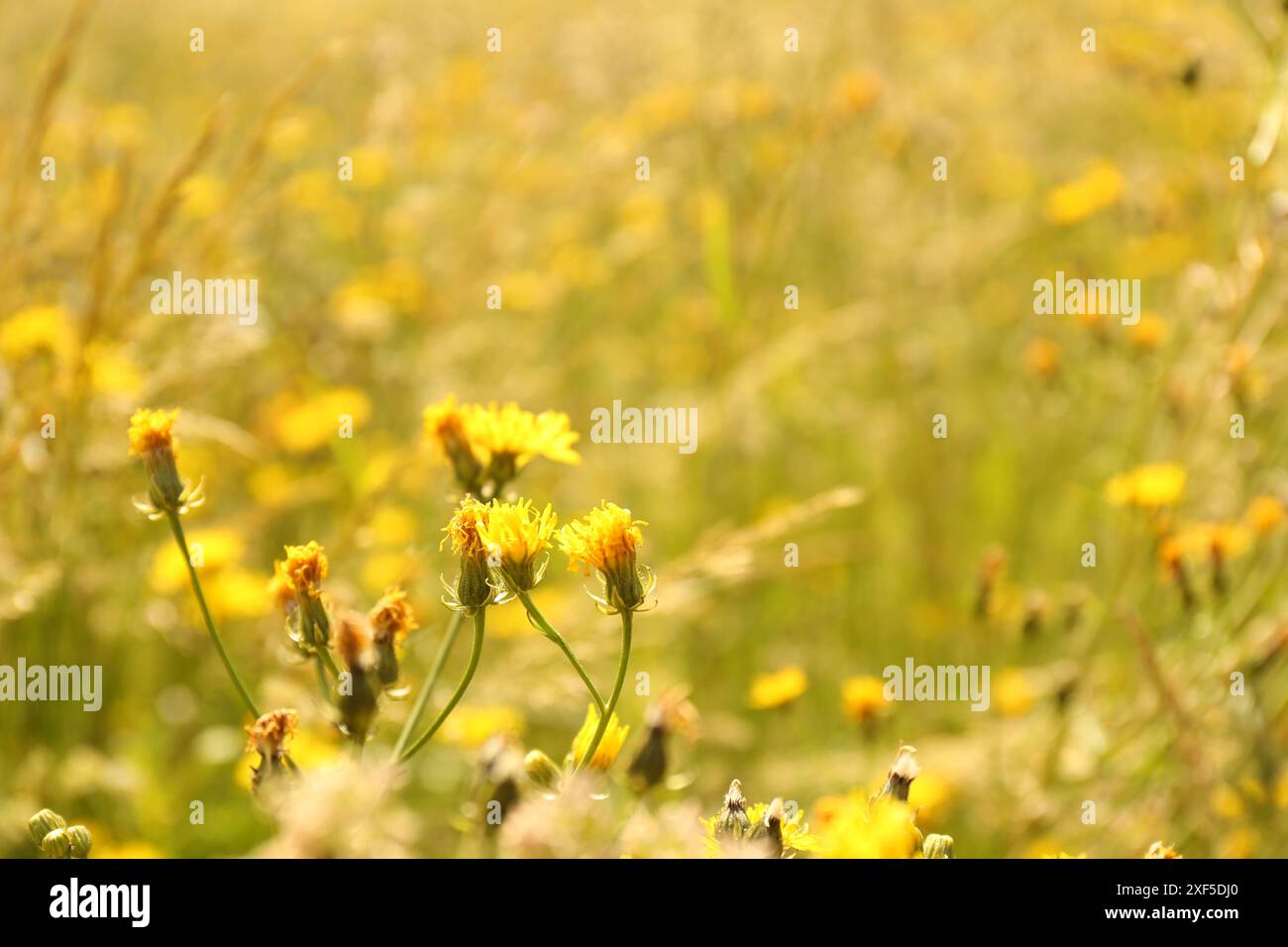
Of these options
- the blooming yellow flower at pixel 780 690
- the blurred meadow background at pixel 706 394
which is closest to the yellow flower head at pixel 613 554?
the blurred meadow background at pixel 706 394

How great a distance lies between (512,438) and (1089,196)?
310 centimetres

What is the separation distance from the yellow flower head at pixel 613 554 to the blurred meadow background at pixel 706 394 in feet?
0.86

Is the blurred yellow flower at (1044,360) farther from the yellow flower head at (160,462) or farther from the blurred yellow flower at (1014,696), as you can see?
the yellow flower head at (160,462)

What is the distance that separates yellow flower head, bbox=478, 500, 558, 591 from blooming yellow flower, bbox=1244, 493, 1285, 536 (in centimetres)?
182

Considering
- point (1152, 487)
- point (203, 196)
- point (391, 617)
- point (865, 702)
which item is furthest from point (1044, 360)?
point (203, 196)

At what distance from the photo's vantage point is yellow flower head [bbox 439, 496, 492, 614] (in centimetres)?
138

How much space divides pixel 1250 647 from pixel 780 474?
1897 millimetres

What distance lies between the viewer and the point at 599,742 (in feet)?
4.39

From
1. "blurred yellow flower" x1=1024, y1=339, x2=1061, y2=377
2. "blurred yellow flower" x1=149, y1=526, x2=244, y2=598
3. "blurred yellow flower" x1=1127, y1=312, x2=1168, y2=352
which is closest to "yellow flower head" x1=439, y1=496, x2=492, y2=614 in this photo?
"blurred yellow flower" x1=149, y1=526, x2=244, y2=598

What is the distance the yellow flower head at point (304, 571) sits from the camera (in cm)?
143

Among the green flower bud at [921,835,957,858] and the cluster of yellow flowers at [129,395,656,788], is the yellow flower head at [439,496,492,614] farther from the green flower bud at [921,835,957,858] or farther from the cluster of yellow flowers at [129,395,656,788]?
the green flower bud at [921,835,957,858]

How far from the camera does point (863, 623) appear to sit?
357 centimetres

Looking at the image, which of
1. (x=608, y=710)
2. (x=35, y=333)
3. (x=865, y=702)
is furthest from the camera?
(x=35, y=333)

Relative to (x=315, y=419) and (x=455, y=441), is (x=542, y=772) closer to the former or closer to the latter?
(x=455, y=441)
